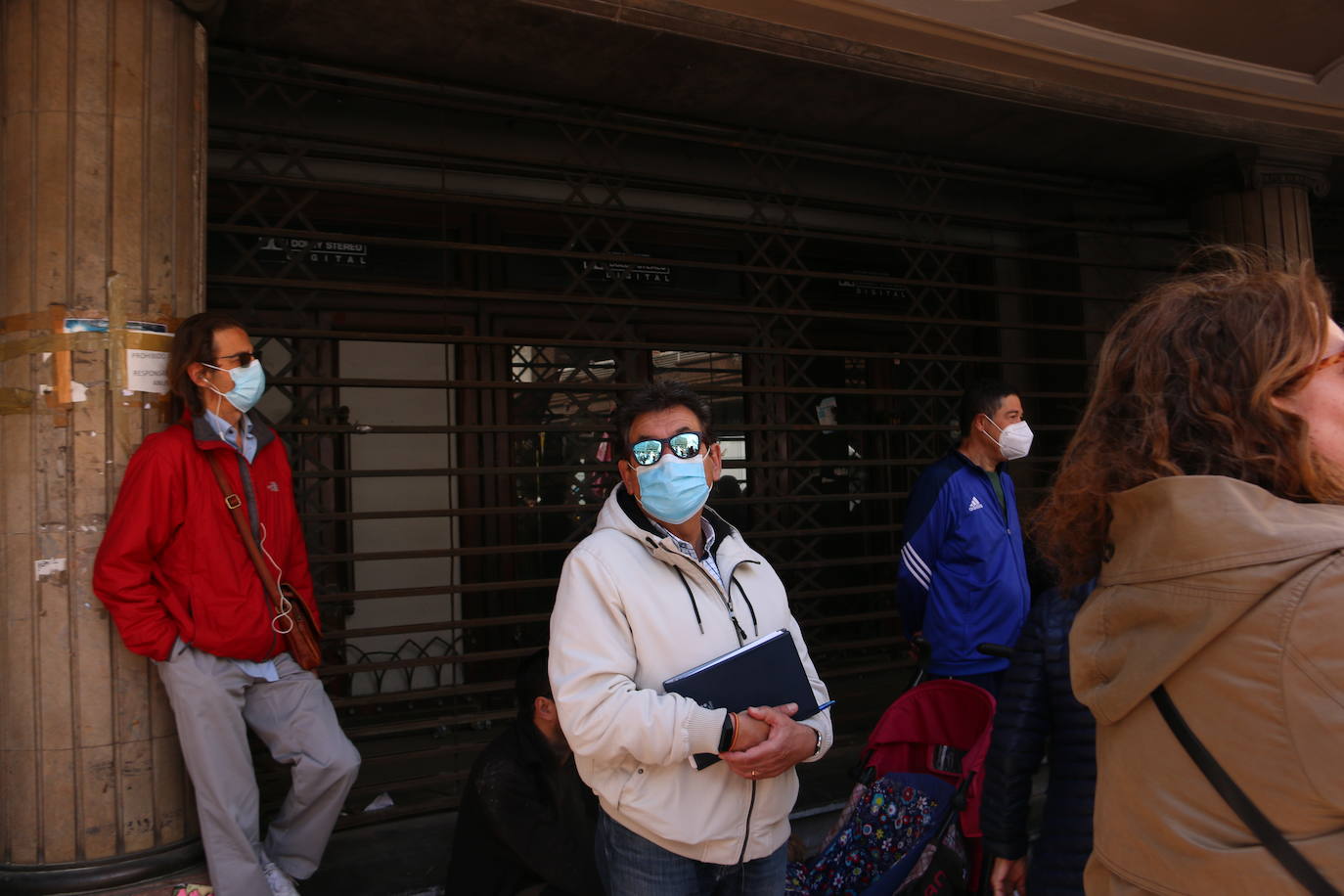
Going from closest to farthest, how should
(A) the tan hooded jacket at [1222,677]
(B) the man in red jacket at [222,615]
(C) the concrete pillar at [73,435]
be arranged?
1. (A) the tan hooded jacket at [1222,677]
2. (B) the man in red jacket at [222,615]
3. (C) the concrete pillar at [73,435]

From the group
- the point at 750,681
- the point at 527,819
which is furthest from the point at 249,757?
the point at 750,681

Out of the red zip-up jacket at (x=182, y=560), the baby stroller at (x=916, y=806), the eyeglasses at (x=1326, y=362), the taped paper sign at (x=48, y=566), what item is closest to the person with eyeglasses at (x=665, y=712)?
the baby stroller at (x=916, y=806)

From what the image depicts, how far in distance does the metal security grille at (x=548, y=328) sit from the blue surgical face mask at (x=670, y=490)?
2163 mm

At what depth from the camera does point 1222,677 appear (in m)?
1.11

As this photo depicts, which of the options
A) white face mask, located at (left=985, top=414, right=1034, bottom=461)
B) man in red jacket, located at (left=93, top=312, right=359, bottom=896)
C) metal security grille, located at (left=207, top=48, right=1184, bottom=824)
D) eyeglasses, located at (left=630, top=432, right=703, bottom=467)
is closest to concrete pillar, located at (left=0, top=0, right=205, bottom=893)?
man in red jacket, located at (left=93, top=312, right=359, bottom=896)

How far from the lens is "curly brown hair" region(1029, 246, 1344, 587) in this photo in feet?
4.03

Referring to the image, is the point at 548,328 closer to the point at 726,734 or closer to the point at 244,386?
the point at 244,386

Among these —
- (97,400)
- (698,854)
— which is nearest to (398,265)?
(97,400)

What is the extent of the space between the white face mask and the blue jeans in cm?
222

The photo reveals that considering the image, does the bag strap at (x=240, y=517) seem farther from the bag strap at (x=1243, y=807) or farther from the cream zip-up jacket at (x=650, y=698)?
the bag strap at (x=1243, y=807)

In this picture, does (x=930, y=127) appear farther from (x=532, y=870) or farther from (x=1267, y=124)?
(x=532, y=870)

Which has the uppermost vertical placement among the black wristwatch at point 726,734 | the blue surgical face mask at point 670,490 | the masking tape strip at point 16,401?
the masking tape strip at point 16,401

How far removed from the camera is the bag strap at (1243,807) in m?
1.04

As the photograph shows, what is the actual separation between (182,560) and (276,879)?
116cm
